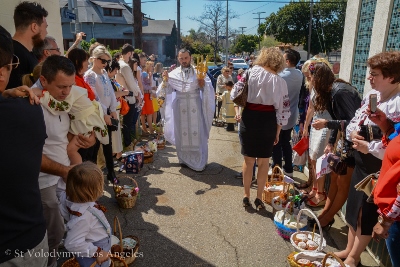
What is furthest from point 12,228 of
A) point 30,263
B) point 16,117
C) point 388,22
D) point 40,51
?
point 388,22

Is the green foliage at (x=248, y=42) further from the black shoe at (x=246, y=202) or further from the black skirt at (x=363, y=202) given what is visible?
the black skirt at (x=363, y=202)

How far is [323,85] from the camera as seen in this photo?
127 inches

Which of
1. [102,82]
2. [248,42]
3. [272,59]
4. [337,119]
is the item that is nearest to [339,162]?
[337,119]

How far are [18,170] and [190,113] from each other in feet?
13.0

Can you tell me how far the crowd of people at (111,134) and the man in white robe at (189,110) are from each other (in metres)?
0.02

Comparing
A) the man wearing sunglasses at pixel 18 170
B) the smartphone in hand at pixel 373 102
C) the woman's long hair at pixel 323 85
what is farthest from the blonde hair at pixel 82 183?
the woman's long hair at pixel 323 85

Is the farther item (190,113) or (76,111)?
(190,113)

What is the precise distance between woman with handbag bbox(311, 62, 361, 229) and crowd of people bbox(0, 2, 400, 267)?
1 centimetres

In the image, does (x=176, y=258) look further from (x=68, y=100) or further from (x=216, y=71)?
(x=216, y=71)

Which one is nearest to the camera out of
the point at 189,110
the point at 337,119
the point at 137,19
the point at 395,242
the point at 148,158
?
the point at 395,242

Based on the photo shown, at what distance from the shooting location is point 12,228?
1.30m

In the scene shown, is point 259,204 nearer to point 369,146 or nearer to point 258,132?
point 258,132

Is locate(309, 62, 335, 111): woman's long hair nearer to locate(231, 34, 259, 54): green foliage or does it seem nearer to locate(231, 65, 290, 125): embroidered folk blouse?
locate(231, 65, 290, 125): embroidered folk blouse

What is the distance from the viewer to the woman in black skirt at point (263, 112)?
3510 mm
